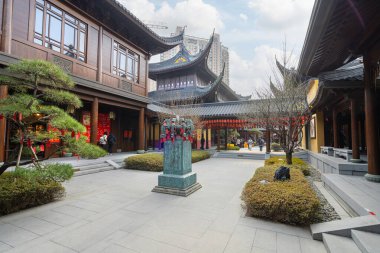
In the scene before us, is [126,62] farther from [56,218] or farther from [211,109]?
[56,218]

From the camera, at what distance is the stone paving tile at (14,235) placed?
2.82 m

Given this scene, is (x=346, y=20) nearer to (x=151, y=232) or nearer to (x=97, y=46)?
(x=151, y=232)

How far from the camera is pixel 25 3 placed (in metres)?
7.09

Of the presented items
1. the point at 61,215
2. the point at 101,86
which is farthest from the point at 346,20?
the point at 101,86

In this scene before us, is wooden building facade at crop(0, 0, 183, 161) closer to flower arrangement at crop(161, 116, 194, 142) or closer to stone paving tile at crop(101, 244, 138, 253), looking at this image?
flower arrangement at crop(161, 116, 194, 142)

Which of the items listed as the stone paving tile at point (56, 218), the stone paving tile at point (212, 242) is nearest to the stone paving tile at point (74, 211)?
the stone paving tile at point (56, 218)

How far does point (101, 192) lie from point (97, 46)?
310 inches

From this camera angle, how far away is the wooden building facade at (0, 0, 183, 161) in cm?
689

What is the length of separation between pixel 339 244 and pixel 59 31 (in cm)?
1117

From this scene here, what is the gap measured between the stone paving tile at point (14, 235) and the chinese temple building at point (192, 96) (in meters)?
11.2

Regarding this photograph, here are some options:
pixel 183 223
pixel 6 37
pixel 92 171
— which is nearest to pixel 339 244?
pixel 183 223

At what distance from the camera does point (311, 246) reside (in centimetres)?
276

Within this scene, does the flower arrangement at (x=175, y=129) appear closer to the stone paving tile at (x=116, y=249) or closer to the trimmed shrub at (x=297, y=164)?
the stone paving tile at (x=116, y=249)

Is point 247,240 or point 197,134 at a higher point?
point 197,134
